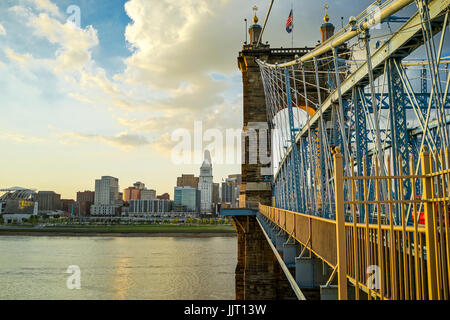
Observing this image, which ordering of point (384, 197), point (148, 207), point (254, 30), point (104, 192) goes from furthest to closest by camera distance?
1. point (104, 192)
2. point (148, 207)
3. point (254, 30)
4. point (384, 197)

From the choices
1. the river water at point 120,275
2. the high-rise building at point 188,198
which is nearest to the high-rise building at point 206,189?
the high-rise building at point 188,198

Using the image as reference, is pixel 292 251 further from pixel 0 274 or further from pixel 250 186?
pixel 0 274

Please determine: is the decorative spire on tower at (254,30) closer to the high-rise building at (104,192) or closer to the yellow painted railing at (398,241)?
the yellow painted railing at (398,241)

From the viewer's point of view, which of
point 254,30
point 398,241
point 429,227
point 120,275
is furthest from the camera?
point 120,275

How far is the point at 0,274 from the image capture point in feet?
105

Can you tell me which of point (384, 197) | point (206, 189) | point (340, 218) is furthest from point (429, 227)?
point (206, 189)

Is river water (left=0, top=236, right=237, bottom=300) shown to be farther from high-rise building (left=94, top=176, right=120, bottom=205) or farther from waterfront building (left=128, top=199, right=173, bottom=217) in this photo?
high-rise building (left=94, top=176, right=120, bottom=205)

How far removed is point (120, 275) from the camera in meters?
31.9

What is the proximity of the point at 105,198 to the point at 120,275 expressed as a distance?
16274 cm

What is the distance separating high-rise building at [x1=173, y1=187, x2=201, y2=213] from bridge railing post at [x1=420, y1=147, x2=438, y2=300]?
17393cm

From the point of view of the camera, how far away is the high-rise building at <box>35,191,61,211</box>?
6914 inches

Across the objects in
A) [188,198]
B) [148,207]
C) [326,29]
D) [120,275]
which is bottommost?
[120,275]

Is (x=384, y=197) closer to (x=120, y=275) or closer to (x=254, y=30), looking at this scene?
(x=254, y=30)
